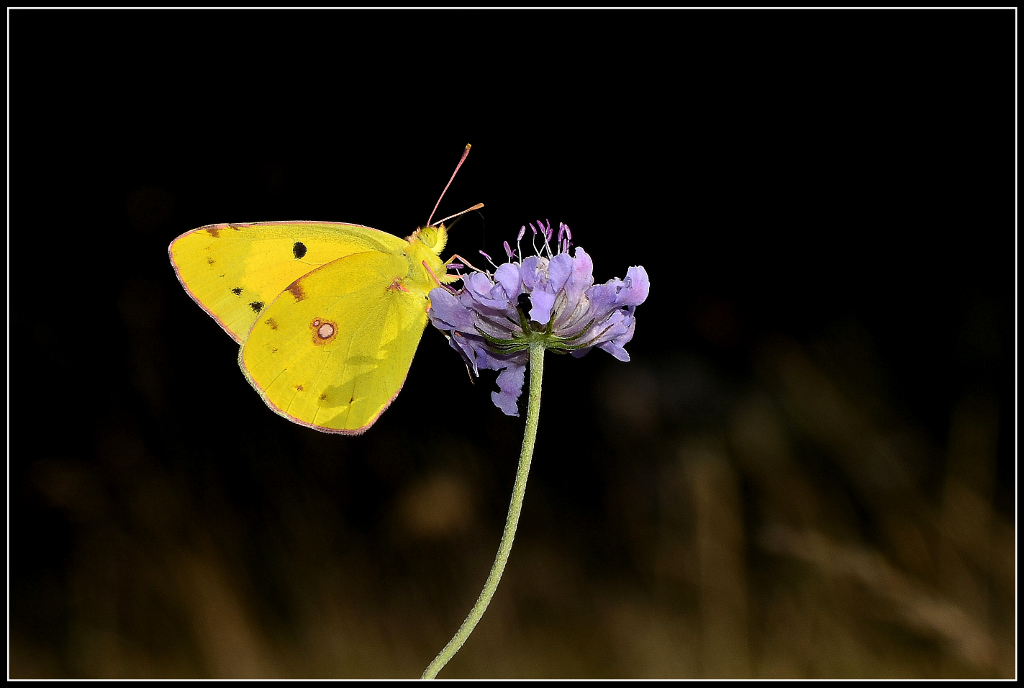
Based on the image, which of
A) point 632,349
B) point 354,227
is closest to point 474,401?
point 632,349

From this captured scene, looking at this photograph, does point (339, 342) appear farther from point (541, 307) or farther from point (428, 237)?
point (541, 307)

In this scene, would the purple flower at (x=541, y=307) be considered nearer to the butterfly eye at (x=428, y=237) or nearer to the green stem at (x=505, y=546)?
the green stem at (x=505, y=546)

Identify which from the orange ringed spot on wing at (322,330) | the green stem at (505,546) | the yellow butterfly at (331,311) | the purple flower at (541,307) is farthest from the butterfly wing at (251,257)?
the green stem at (505,546)

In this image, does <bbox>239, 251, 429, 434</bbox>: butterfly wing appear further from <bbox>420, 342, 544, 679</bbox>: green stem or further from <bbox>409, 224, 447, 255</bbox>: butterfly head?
<bbox>420, 342, 544, 679</bbox>: green stem

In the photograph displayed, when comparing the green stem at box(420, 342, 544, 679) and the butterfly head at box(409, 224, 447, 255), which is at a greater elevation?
the butterfly head at box(409, 224, 447, 255)

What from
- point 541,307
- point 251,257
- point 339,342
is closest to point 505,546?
point 541,307

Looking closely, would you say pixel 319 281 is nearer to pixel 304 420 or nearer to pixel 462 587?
pixel 304 420

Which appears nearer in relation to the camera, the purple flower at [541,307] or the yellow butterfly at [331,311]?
the purple flower at [541,307]

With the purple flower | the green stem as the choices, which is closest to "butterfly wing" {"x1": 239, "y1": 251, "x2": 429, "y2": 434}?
the purple flower
